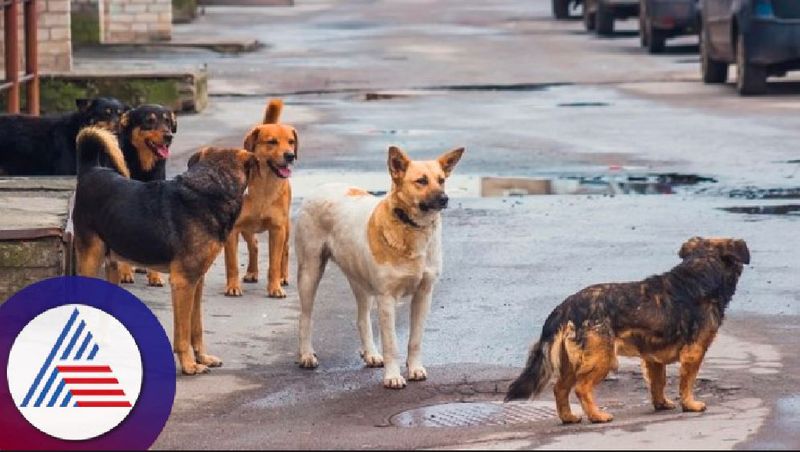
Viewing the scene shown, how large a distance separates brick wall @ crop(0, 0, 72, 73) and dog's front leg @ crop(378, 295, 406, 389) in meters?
16.3

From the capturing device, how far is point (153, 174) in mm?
11906

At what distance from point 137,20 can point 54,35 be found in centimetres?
979

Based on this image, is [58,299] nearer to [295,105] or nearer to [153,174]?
[153,174]

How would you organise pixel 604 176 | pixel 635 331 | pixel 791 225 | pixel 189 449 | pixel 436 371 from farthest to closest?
1. pixel 604 176
2. pixel 791 225
3. pixel 436 371
4. pixel 635 331
5. pixel 189 449

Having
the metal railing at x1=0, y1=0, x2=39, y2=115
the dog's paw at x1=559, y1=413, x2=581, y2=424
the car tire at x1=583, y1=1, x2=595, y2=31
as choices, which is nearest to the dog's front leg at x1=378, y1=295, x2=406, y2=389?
the dog's paw at x1=559, y1=413, x2=581, y2=424

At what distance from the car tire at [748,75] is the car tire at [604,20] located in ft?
42.8

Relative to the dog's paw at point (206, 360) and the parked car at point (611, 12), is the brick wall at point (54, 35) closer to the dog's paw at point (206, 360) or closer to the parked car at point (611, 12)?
the parked car at point (611, 12)

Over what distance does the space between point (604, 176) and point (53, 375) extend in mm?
9392

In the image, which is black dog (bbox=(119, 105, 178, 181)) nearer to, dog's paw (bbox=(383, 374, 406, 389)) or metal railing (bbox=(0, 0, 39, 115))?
dog's paw (bbox=(383, 374, 406, 389))

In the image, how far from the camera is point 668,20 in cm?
3136

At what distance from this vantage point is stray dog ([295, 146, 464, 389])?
30.3ft

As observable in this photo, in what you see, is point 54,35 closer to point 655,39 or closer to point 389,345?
point 655,39

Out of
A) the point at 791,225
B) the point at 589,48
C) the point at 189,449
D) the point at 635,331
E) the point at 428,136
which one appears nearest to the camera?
the point at 189,449

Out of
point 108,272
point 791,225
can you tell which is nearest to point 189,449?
point 108,272
